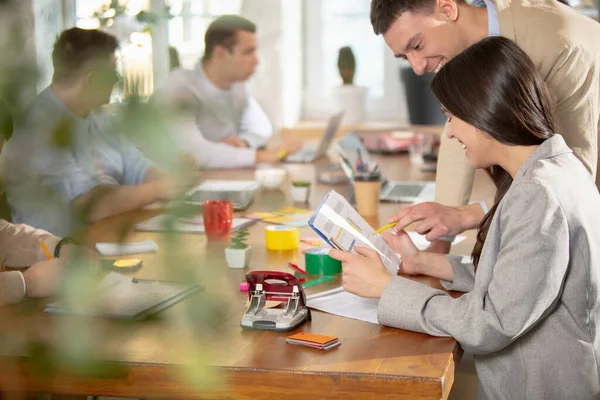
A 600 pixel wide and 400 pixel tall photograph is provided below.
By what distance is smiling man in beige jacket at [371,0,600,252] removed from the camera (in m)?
1.88

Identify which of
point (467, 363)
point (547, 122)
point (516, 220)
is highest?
point (547, 122)

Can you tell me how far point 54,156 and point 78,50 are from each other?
0.05 metres

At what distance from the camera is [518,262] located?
55.3 inches

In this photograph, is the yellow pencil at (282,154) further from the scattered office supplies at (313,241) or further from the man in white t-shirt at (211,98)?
the man in white t-shirt at (211,98)

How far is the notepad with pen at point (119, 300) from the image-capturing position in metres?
0.38

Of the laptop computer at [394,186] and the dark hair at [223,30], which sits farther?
the laptop computer at [394,186]

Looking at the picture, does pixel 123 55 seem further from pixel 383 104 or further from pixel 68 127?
pixel 383 104

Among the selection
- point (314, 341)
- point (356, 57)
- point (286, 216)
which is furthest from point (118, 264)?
point (356, 57)

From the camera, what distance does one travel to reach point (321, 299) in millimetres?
1696

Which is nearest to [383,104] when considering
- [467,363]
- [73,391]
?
[467,363]

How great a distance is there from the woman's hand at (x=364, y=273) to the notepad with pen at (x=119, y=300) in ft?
3.74

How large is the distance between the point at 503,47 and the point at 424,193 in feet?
4.80

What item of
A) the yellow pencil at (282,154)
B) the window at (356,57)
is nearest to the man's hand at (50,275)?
the yellow pencil at (282,154)

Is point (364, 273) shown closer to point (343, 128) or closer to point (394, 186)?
point (394, 186)
